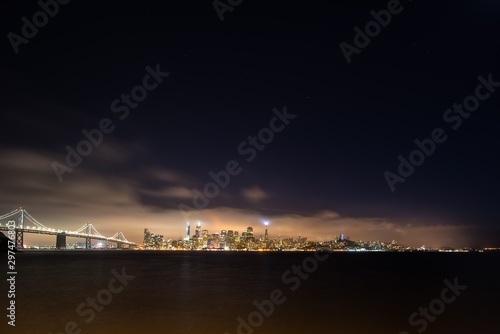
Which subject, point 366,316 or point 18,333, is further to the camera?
point 366,316

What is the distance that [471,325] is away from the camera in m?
25.1

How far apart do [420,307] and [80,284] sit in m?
31.9

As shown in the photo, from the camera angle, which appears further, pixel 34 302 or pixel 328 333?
pixel 34 302

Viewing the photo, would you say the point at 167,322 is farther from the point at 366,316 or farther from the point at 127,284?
the point at 127,284

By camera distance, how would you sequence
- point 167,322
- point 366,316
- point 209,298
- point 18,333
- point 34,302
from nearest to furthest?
point 18,333 → point 167,322 → point 366,316 → point 34,302 → point 209,298

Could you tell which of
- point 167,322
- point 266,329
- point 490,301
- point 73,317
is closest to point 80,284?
point 73,317

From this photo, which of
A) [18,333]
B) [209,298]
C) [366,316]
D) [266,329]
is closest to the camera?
[18,333]

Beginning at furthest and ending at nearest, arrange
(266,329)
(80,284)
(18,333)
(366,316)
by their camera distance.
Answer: (80,284)
(366,316)
(266,329)
(18,333)

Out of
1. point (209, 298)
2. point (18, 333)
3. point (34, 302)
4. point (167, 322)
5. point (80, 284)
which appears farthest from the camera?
point (80, 284)

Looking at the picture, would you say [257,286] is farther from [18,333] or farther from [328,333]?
[18,333]

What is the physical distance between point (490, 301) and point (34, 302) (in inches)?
1439

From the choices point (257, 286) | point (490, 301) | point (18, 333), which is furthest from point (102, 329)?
point (490, 301)

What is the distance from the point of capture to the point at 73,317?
79.0ft

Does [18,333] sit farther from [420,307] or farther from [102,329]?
[420,307]
